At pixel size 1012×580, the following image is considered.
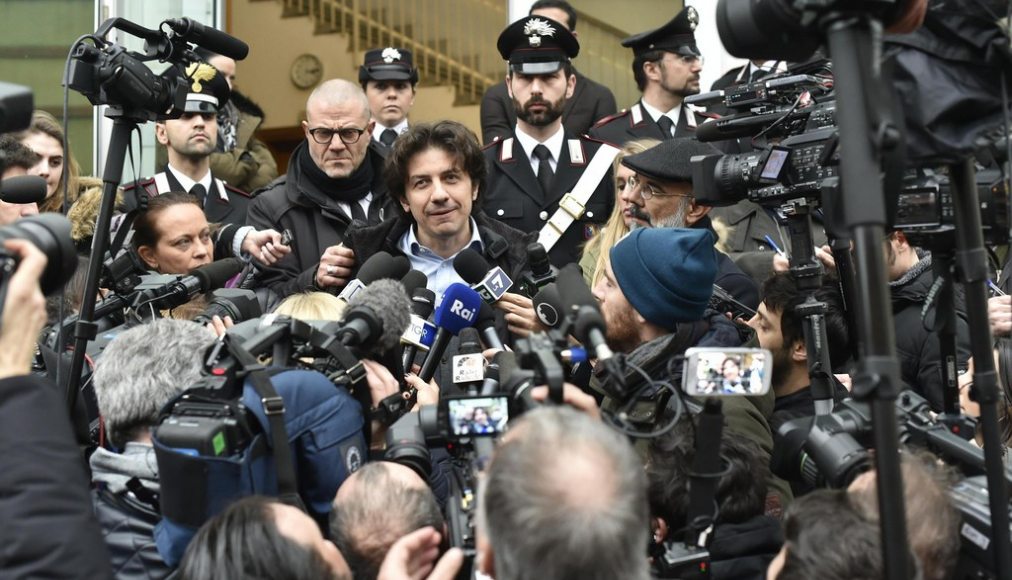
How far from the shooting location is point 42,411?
2.62 metres

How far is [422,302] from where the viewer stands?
4.16m

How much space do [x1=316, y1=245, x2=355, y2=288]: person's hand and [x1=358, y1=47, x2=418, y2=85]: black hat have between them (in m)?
2.49

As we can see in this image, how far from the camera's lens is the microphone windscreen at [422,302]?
415 cm

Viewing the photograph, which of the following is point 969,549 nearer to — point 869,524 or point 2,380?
point 869,524

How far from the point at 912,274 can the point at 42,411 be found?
345 centimetres

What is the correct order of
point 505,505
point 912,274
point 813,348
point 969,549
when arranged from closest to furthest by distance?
point 505,505, point 969,549, point 813,348, point 912,274

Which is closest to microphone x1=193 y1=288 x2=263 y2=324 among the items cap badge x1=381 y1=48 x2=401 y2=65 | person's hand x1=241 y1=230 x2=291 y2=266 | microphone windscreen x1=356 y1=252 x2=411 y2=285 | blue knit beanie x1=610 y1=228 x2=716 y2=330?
microphone windscreen x1=356 y1=252 x2=411 y2=285

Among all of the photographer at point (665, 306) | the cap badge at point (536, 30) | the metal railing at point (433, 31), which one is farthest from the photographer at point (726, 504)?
the metal railing at point (433, 31)

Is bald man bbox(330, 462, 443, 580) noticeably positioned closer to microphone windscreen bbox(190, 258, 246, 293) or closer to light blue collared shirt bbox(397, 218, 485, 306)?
microphone windscreen bbox(190, 258, 246, 293)

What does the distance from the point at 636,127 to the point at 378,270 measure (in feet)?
9.59

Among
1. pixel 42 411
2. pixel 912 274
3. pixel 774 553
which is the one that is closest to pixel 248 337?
pixel 42 411

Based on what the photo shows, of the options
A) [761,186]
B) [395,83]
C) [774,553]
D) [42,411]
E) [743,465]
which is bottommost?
[774,553]

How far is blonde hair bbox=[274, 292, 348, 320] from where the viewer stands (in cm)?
400

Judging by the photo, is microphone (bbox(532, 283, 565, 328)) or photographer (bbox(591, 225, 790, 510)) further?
photographer (bbox(591, 225, 790, 510))
